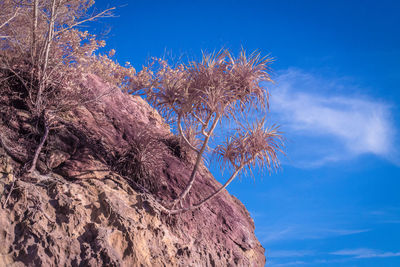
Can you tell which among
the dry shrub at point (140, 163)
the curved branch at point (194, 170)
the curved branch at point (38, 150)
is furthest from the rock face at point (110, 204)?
the curved branch at point (194, 170)

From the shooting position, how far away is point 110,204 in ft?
25.4

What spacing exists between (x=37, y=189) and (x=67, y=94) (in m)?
2.69

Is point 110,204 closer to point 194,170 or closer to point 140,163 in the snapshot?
point 140,163

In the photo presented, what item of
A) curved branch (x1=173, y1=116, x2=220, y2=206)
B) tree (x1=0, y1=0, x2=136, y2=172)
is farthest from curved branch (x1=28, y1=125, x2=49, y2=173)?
curved branch (x1=173, y1=116, x2=220, y2=206)

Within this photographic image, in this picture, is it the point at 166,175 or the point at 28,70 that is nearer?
the point at 28,70

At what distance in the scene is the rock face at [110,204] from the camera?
6637 millimetres

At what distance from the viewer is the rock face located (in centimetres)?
664

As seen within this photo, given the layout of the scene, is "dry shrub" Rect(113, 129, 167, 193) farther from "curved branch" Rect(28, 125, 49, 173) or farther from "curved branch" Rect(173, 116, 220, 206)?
"curved branch" Rect(28, 125, 49, 173)

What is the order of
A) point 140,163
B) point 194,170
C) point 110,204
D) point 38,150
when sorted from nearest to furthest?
point 38,150
point 110,204
point 140,163
point 194,170

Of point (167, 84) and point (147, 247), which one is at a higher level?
point (167, 84)

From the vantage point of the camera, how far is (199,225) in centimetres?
988

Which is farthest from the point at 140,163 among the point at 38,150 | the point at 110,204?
the point at 38,150

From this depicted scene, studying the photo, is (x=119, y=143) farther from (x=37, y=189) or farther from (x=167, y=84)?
(x=37, y=189)

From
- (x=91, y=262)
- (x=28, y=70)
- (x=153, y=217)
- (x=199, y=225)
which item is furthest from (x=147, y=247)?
(x=28, y=70)
